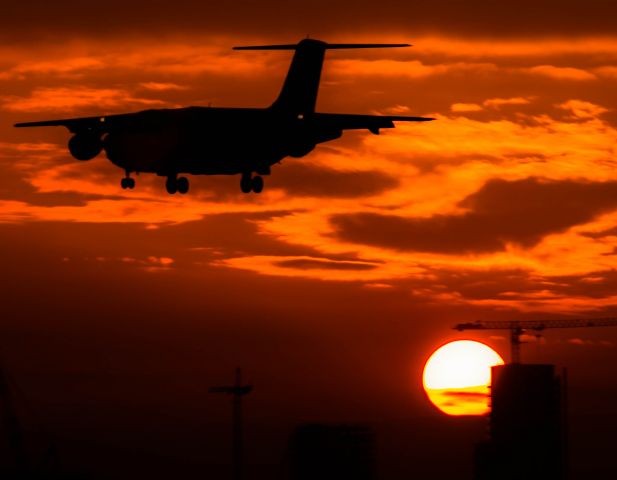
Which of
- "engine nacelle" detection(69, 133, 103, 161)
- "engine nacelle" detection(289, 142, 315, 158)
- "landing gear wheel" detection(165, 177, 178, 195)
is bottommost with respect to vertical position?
"landing gear wheel" detection(165, 177, 178, 195)

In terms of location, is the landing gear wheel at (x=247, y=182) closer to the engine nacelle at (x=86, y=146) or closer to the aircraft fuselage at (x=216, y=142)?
the aircraft fuselage at (x=216, y=142)

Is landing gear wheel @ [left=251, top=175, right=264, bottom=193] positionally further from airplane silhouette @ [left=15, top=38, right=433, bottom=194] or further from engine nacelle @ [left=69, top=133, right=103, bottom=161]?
engine nacelle @ [left=69, top=133, right=103, bottom=161]

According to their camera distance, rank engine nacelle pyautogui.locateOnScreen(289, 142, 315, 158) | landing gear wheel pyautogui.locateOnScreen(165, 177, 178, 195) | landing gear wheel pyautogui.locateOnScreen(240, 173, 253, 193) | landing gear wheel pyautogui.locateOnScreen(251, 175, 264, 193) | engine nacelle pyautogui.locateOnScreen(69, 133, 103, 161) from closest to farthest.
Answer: landing gear wheel pyautogui.locateOnScreen(165, 177, 178, 195), engine nacelle pyautogui.locateOnScreen(289, 142, 315, 158), landing gear wheel pyautogui.locateOnScreen(240, 173, 253, 193), landing gear wheel pyautogui.locateOnScreen(251, 175, 264, 193), engine nacelle pyautogui.locateOnScreen(69, 133, 103, 161)

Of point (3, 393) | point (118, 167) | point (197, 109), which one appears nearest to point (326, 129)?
point (197, 109)

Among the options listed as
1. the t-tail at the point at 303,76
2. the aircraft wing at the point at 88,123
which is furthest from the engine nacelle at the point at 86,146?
the t-tail at the point at 303,76

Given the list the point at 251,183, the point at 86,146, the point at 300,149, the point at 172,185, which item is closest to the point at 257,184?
the point at 251,183

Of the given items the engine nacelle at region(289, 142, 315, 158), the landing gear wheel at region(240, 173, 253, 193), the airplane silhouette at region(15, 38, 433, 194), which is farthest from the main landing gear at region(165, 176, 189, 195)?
the engine nacelle at region(289, 142, 315, 158)
